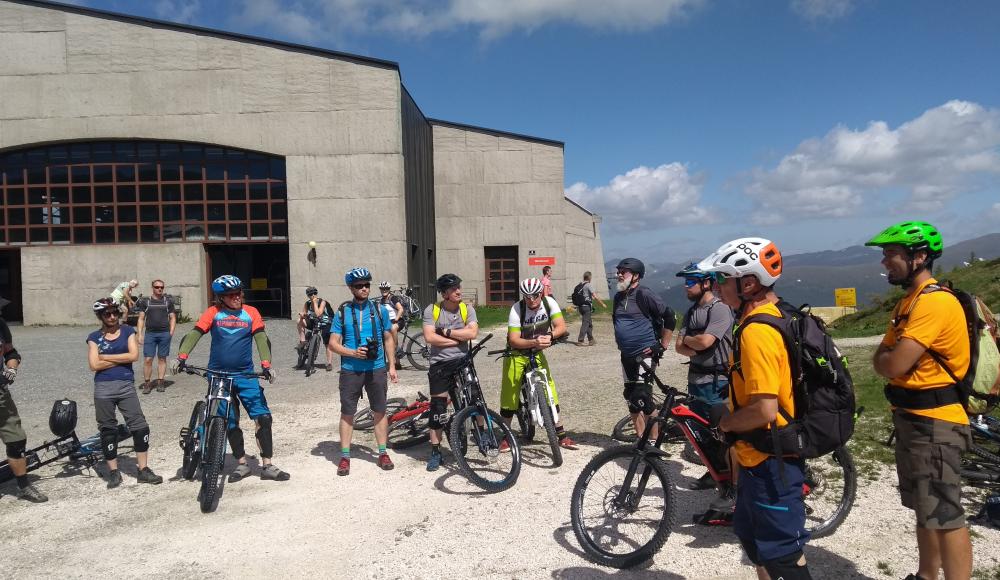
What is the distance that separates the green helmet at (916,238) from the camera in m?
3.12

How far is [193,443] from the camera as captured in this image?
5.73 metres

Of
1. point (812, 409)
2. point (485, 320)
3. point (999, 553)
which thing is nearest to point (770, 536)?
point (812, 409)

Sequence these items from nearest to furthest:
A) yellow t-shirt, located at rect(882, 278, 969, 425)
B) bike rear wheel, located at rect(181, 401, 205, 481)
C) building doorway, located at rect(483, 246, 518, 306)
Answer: yellow t-shirt, located at rect(882, 278, 969, 425) < bike rear wheel, located at rect(181, 401, 205, 481) < building doorway, located at rect(483, 246, 518, 306)

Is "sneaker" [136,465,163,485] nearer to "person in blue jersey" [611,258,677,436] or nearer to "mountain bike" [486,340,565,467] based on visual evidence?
"mountain bike" [486,340,565,467]

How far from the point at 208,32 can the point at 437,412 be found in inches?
801

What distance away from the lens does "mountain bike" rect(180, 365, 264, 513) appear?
5141 mm

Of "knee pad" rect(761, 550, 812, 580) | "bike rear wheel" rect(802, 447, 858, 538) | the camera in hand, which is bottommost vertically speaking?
"bike rear wheel" rect(802, 447, 858, 538)

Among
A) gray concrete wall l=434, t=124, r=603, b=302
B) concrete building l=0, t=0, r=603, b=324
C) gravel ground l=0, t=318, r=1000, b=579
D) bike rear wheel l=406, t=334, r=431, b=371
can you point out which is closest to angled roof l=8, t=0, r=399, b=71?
concrete building l=0, t=0, r=603, b=324

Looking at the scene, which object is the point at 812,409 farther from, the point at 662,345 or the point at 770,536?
the point at 662,345

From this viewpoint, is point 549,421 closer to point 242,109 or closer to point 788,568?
point 788,568

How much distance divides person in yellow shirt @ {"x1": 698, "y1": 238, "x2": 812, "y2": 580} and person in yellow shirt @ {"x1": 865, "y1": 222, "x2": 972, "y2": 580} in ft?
2.75

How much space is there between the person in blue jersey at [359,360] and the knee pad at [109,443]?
2.06 m

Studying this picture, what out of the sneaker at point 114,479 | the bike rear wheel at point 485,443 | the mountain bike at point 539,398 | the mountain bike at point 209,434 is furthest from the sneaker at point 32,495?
the mountain bike at point 539,398

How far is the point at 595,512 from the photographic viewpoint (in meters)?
4.11
